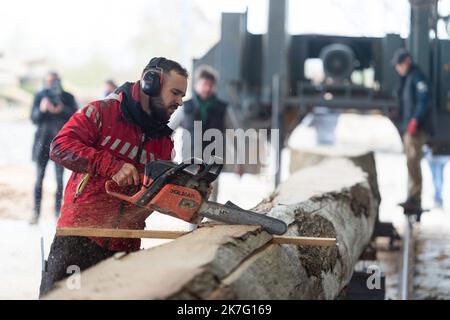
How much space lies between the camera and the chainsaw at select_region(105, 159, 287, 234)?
2613mm

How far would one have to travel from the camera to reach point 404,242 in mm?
6742

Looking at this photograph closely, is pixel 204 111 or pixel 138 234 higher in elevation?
pixel 204 111

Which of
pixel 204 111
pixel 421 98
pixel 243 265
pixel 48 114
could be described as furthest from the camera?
pixel 421 98

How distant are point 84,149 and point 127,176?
0.22 metres

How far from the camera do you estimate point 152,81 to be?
2879 mm

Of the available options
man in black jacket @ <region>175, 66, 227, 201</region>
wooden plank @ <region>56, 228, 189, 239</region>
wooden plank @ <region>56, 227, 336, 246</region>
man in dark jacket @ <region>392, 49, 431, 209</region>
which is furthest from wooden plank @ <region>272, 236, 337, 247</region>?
man in dark jacket @ <region>392, 49, 431, 209</region>

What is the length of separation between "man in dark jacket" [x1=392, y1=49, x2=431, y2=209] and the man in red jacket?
4745 mm

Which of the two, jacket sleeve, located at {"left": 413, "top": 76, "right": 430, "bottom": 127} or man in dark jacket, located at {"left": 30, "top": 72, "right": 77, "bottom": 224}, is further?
jacket sleeve, located at {"left": 413, "top": 76, "right": 430, "bottom": 127}

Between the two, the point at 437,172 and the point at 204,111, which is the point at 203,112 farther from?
the point at 437,172

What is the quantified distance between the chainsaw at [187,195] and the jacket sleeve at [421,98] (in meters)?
5.01

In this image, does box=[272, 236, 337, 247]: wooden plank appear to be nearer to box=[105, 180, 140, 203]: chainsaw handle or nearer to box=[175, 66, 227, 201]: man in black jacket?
box=[105, 180, 140, 203]: chainsaw handle

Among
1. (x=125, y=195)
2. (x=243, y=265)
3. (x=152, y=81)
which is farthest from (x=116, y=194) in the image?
(x=243, y=265)
